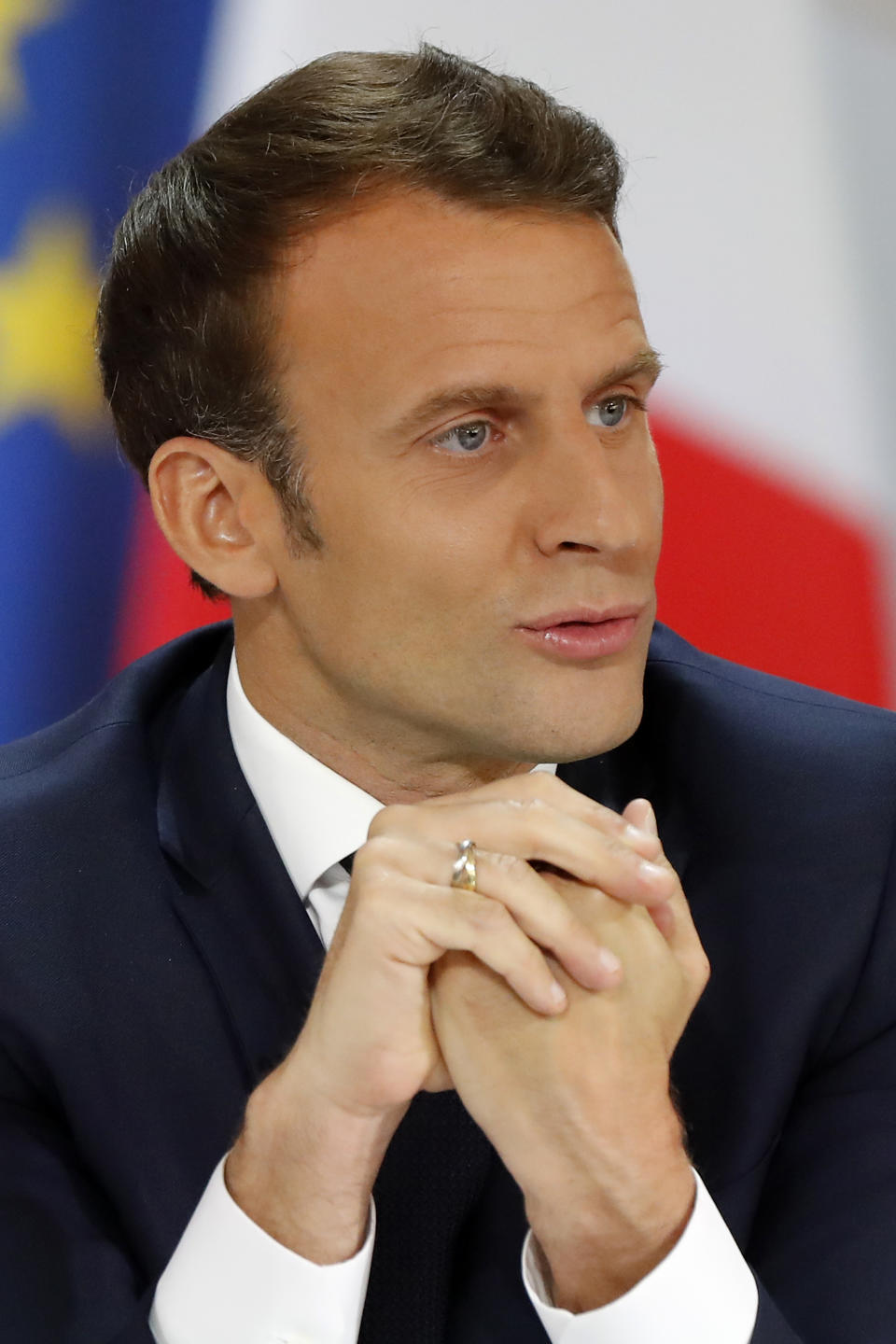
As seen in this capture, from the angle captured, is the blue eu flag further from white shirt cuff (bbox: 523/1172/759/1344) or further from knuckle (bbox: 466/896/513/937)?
white shirt cuff (bbox: 523/1172/759/1344)

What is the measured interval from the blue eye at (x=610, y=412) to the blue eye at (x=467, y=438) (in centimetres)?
14

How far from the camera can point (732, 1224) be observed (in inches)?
59.8

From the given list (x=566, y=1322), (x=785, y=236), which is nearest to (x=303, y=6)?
(x=785, y=236)

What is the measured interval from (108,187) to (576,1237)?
1.63 meters

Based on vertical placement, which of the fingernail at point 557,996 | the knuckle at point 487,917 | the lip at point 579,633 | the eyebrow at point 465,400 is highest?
the eyebrow at point 465,400

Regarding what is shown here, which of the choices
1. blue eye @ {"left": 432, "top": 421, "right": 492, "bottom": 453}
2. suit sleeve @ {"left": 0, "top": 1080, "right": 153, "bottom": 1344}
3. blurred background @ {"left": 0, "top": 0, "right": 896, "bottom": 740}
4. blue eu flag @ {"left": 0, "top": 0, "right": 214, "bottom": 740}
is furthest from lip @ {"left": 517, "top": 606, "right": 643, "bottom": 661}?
blue eu flag @ {"left": 0, "top": 0, "right": 214, "bottom": 740}

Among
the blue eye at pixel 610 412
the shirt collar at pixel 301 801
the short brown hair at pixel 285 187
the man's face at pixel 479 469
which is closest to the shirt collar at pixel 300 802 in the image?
the shirt collar at pixel 301 801

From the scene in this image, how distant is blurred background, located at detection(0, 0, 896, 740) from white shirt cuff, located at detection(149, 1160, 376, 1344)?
1.15 metres

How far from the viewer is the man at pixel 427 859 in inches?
49.6

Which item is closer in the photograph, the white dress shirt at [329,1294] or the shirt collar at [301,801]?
the white dress shirt at [329,1294]

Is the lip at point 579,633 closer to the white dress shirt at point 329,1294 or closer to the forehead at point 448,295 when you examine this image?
the forehead at point 448,295

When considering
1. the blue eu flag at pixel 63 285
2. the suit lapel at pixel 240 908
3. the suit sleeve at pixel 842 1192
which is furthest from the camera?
the blue eu flag at pixel 63 285

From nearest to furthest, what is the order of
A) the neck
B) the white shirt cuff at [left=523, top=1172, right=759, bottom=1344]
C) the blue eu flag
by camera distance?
the white shirt cuff at [left=523, top=1172, right=759, bottom=1344], the neck, the blue eu flag

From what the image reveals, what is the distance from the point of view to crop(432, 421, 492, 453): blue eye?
1.54 meters
